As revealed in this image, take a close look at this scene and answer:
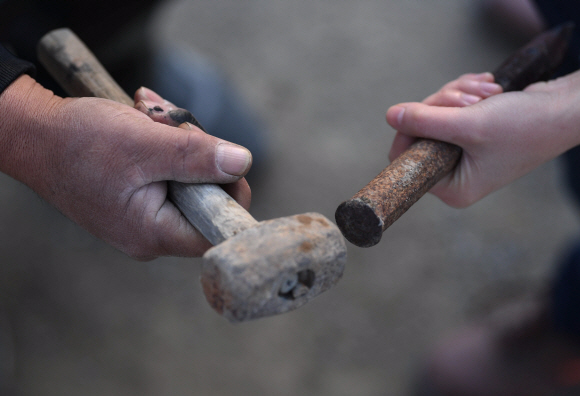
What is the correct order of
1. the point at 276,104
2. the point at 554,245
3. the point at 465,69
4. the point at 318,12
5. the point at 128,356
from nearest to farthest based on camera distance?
the point at 128,356 → the point at 554,245 → the point at 276,104 → the point at 465,69 → the point at 318,12

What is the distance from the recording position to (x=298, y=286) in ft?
3.05

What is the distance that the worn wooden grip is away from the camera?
109 cm

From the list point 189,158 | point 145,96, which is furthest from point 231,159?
point 145,96

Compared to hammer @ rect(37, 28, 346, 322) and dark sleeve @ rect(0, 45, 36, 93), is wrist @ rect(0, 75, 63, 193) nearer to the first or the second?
dark sleeve @ rect(0, 45, 36, 93)

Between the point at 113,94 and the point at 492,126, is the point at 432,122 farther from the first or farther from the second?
the point at 113,94

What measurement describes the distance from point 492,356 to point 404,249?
29.9 inches

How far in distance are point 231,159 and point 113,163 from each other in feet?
0.99

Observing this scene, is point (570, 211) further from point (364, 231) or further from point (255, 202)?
point (364, 231)

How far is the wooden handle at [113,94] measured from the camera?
3.39ft

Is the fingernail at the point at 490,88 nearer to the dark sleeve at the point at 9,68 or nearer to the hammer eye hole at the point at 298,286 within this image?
the hammer eye hole at the point at 298,286

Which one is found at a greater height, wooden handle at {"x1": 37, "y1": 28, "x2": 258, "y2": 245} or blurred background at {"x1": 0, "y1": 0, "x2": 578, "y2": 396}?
wooden handle at {"x1": 37, "y1": 28, "x2": 258, "y2": 245}

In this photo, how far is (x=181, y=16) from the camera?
3834mm

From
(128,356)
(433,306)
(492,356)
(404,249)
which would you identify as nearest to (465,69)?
(404,249)

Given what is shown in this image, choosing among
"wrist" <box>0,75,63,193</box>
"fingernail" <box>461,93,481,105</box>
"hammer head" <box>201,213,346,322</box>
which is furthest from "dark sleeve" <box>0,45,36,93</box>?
"fingernail" <box>461,93,481,105</box>
